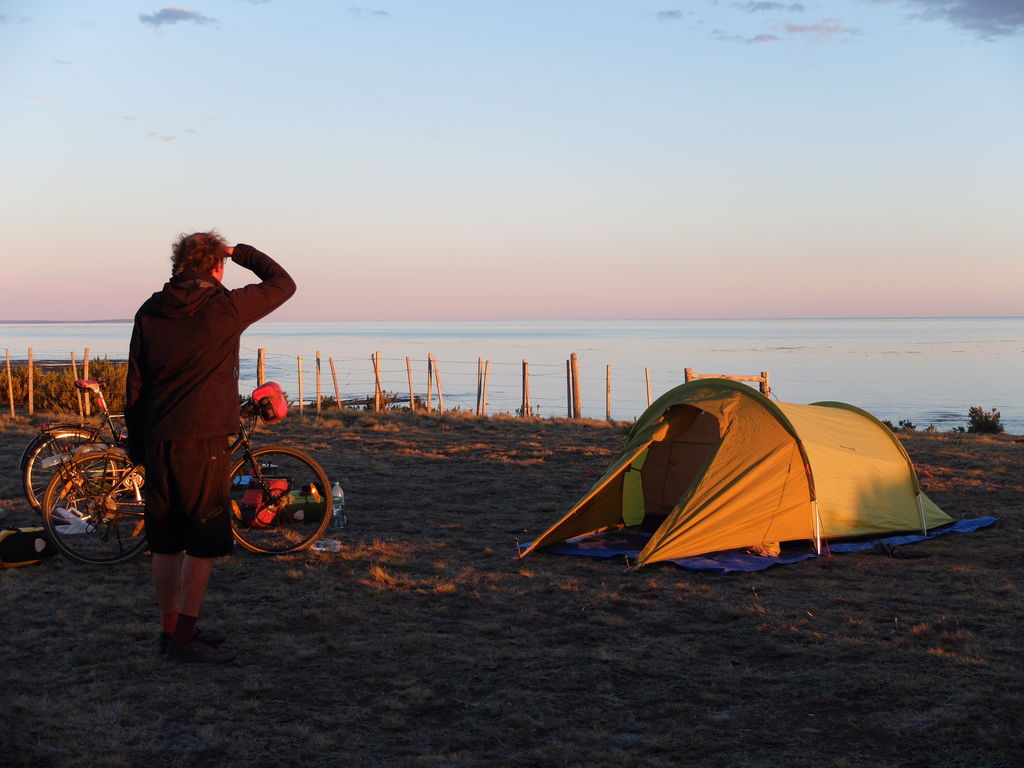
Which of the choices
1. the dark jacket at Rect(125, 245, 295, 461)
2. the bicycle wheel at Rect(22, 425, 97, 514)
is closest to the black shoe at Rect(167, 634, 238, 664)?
the dark jacket at Rect(125, 245, 295, 461)

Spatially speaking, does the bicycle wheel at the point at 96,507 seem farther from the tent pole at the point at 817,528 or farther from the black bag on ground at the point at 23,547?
the tent pole at the point at 817,528

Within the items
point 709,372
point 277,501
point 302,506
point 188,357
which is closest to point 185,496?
point 188,357

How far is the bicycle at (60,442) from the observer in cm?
723

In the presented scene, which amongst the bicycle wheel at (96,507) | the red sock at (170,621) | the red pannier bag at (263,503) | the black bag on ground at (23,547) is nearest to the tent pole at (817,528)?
the red pannier bag at (263,503)

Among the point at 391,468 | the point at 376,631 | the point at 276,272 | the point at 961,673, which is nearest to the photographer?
the point at 961,673

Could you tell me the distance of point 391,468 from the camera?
11.4 m

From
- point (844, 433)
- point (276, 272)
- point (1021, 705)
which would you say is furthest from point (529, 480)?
point (1021, 705)

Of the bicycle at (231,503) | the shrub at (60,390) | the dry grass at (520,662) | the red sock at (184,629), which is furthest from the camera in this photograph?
the shrub at (60,390)

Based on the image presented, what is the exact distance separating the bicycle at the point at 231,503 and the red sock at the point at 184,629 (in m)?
1.99

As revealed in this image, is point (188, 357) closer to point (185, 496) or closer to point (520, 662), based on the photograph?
A: point (185, 496)

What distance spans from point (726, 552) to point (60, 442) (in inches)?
202

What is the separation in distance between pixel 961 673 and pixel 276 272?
12.3 ft

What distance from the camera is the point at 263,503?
7238 mm

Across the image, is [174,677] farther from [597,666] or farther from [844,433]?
[844,433]
